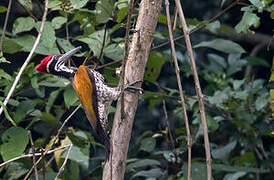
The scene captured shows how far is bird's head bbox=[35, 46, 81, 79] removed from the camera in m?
3.25

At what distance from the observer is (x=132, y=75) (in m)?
2.71

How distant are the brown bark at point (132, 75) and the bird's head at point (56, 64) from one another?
24.6 inches

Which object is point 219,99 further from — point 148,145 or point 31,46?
point 31,46

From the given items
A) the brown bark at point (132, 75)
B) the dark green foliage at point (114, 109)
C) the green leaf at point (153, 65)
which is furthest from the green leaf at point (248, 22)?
the green leaf at point (153, 65)

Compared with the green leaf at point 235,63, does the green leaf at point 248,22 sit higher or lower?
lower

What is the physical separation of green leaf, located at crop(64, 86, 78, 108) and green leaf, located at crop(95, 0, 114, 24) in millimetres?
494

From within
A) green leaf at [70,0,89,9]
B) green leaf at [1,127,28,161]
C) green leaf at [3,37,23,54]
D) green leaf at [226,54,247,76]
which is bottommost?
green leaf at [1,127,28,161]

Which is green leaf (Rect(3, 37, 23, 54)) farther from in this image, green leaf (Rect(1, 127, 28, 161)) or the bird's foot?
the bird's foot

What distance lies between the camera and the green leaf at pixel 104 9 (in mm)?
3069

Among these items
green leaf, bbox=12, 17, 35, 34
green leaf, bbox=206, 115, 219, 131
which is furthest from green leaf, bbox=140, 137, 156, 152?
green leaf, bbox=12, 17, 35, 34

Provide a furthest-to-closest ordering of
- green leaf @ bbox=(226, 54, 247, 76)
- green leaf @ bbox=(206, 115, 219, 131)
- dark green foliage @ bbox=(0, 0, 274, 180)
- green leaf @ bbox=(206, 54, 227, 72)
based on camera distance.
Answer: green leaf @ bbox=(206, 54, 227, 72)
green leaf @ bbox=(226, 54, 247, 76)
green leaf @ bbox=(206, 115, 219, 131)
dark green foliage @ bbox=(0, 0, 274, 180)

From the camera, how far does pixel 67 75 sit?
11.6 feet

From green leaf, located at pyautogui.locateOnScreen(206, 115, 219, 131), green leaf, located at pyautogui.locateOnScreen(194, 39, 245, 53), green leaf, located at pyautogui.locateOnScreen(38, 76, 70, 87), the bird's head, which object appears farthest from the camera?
green leaf, located at pyautogui.locateOnScreen(206, 115, 219, 131)

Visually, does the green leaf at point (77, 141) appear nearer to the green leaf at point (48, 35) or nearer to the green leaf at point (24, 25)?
the green leaf at point (48, 35)
